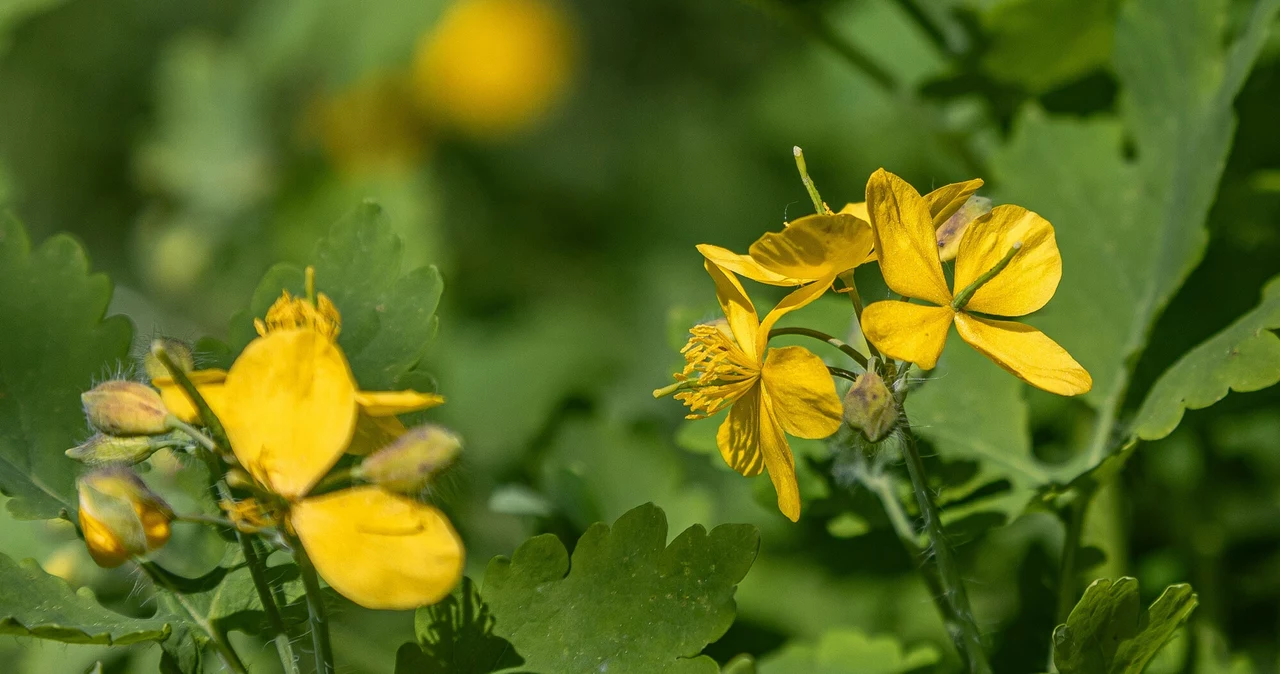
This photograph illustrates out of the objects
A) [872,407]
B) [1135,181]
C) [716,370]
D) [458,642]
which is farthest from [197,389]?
[1135,181]

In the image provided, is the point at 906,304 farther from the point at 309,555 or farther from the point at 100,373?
the point at 100,373

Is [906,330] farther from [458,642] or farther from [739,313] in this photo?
[458,642]

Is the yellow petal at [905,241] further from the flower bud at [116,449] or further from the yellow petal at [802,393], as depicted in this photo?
the flower bud at [116,449]

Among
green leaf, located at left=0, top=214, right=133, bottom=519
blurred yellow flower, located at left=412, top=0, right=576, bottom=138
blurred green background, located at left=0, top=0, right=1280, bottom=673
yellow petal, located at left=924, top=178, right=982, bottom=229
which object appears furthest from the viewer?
blurred yellow flower, located at left=412, top=0, right=576, bottom=138

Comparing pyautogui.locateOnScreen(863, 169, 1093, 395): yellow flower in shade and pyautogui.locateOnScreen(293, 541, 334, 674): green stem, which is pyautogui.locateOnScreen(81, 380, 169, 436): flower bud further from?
pyautogui.locateOnScreen(863, 169, 1093, 395): yellow flower in shade

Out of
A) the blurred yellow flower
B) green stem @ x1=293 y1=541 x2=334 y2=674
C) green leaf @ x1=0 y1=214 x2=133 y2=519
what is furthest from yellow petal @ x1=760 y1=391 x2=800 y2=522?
the blurred yellow flower
